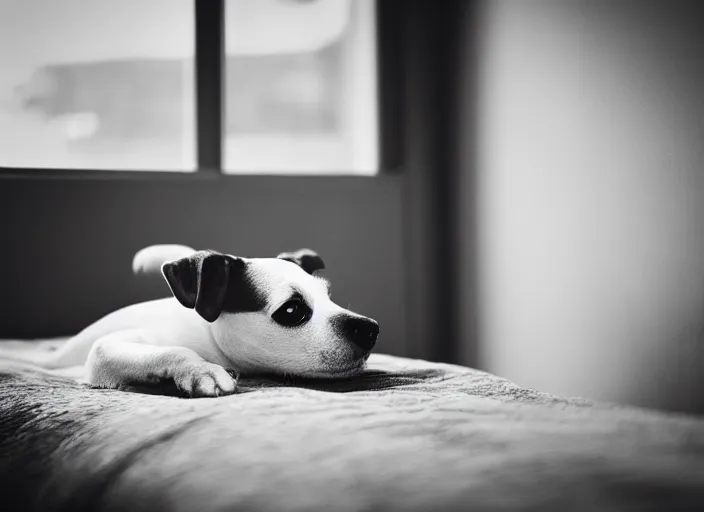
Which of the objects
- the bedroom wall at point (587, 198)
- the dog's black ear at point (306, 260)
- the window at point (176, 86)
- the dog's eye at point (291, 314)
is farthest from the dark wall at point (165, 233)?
the dog's eye at point (291, 314)

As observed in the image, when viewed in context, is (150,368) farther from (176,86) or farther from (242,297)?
(176,86)

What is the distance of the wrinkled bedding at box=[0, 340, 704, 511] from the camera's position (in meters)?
0.60

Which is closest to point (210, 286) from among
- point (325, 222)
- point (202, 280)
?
point (202, 280)

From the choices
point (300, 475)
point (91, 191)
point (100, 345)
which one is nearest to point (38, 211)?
point (91, 191)

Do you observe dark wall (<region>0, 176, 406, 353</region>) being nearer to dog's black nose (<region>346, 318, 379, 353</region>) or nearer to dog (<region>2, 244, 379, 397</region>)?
dog (<region>2, 244, 379, 397</region>)

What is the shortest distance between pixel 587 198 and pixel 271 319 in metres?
1.30

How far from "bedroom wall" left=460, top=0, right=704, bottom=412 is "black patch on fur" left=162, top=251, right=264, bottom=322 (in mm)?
1146

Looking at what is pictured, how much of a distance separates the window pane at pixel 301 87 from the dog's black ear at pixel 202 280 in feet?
4.94

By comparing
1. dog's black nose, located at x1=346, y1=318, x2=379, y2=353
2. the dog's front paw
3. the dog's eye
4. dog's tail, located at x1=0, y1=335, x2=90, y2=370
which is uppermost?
the dog's eye

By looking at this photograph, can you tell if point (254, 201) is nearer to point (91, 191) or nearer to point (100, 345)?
point (91, 191)

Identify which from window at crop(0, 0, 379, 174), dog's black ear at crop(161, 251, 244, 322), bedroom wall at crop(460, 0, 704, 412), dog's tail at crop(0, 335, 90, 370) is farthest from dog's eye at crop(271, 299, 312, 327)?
window at crop(0, 0, 379, 174)

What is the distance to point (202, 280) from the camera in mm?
1253

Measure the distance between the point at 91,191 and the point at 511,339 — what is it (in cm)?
158

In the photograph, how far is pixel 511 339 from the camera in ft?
8.48
